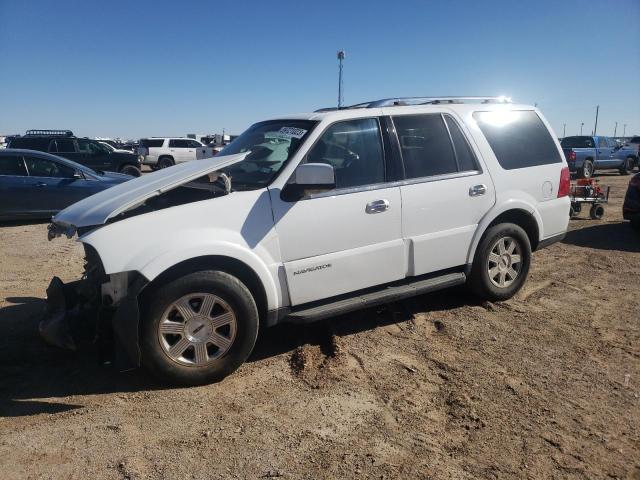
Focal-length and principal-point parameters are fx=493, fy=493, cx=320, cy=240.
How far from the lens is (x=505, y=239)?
4.96 m

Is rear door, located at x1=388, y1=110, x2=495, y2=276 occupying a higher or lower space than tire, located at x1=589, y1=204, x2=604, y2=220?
higher

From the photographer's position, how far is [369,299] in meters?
4.03

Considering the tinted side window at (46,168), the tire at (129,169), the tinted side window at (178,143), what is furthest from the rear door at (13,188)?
the tinted side window at (178,143)

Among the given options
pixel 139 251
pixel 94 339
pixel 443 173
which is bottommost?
pixel 94 339

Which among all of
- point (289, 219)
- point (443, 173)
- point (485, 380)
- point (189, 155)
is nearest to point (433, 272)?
point (443, 173)

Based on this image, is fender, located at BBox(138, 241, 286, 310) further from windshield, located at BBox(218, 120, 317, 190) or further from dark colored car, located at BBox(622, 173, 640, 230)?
dark colored car, located at BBox(622, 173, 640, 230)

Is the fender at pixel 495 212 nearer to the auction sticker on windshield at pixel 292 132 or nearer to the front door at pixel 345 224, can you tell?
the front door at pixel 345 224

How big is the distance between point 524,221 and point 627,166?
21.4 m

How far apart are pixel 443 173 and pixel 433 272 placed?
91 centimetres

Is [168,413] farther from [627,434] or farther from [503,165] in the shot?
[503,165]

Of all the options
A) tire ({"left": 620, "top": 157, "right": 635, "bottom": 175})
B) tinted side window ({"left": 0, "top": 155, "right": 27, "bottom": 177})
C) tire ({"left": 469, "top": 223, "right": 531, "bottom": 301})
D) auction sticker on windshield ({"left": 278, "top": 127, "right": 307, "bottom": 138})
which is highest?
auction sticker on windshield ({"left": 278, "top": 127, "right": 307, "bottom": 138})

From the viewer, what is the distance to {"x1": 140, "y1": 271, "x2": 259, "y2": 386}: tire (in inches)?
130

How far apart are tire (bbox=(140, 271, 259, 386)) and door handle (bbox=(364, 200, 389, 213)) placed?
120cm

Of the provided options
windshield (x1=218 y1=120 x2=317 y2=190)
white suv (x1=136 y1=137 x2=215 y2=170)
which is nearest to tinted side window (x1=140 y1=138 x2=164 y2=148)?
white suv (x1=136 y1=137 x2=215 y2=170)
